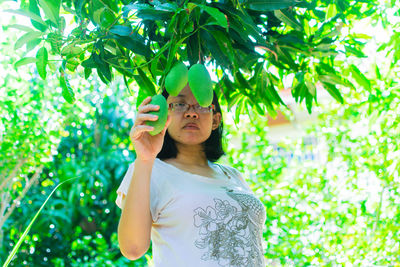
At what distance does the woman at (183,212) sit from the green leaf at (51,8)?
27 cm

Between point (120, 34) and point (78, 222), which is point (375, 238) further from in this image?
point (78, 222)

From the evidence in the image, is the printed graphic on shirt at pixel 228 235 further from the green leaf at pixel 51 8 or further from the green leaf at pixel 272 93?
the green leaf at pixel 51 8

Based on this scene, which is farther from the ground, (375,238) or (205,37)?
(205,37)

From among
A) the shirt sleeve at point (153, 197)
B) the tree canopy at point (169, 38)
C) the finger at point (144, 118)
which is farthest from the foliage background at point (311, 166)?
the finger at point (144, 118)

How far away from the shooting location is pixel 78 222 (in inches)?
177

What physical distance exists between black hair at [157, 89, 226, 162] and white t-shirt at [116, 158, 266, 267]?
164 millimetres

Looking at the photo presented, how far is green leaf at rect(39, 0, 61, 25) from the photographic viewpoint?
2.90ft

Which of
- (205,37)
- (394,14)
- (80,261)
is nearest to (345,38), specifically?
(394,14)

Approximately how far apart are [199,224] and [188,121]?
1.03ft

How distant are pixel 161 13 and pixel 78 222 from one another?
4051mm

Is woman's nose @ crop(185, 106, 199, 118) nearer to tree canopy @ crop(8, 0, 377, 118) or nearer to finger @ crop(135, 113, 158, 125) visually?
tree canopy @ crop(8, 0, 377, 118)

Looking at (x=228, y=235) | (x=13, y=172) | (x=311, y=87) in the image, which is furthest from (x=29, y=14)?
(x=13, y=172)

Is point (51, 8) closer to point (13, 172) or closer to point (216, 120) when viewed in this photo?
point (216, 120)

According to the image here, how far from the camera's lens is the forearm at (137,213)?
0.98 meters
